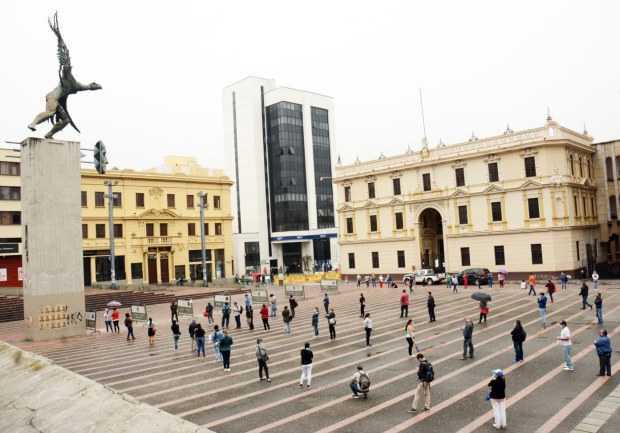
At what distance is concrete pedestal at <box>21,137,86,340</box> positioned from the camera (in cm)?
2680

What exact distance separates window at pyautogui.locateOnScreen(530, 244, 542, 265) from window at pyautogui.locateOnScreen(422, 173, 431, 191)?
12.2 meters

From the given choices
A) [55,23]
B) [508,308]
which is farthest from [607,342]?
[55,23]

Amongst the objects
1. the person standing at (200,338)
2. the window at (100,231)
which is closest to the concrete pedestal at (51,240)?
the person standing at (200,338)

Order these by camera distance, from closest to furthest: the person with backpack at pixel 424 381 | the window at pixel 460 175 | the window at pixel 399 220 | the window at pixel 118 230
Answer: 1. the person with backpack at pixel 424 381
2. the window at pixel 460 175
3. the window at pixel 399 220
4. the window at pixel 118 230

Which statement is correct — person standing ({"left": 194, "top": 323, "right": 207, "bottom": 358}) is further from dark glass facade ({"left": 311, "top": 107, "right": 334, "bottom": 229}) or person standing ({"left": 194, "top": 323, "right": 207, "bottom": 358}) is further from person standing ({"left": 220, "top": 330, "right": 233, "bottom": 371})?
dark glass facade ({"left": 311, "top": 107, "right": 334, "bottom": 229})

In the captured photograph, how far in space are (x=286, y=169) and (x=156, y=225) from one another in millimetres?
35617

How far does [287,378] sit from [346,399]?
10.2 feet

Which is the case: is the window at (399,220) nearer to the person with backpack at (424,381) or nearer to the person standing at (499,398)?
the person with backpack at (424,381)

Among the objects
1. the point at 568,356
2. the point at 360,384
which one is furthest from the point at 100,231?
the point at 568,356

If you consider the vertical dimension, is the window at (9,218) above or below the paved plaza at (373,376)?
above

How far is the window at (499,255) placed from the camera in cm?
4961

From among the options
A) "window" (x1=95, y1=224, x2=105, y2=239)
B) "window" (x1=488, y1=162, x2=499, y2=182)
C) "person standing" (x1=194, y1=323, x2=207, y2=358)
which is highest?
"window" (x1=488, y1=162, x2=499, y2=182)

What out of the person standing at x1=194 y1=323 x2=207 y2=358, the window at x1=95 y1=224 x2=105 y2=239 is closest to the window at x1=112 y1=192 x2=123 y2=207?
the window at x1=95 y1=224 x2=105 y2=239

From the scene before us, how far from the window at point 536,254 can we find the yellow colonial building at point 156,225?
3690 cm
